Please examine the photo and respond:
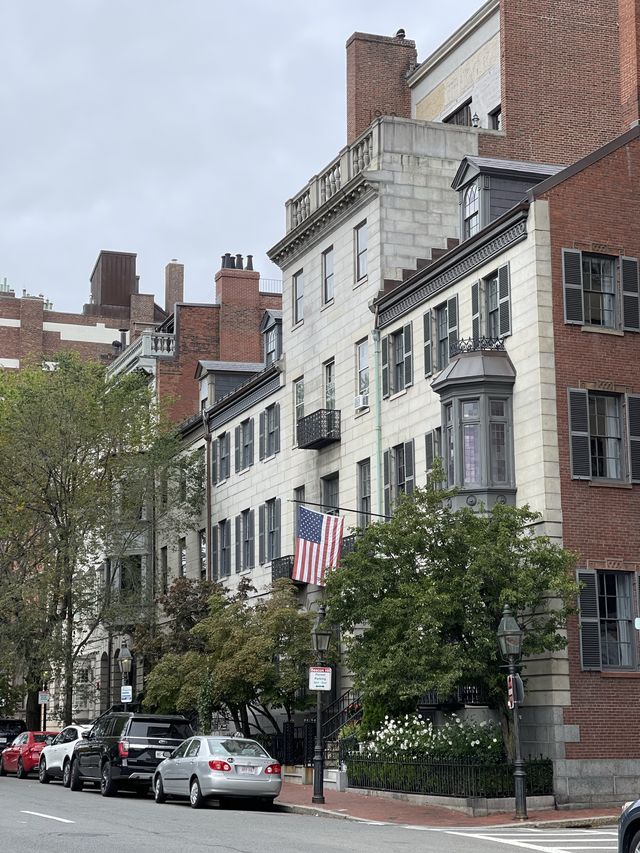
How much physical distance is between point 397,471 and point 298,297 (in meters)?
10.5

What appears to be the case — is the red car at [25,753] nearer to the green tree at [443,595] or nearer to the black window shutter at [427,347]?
the green tree at [443,595]

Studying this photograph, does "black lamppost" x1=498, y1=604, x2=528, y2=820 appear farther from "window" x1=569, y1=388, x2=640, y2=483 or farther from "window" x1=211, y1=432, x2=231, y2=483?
"window" x1=211, y1=432, x2=231, y2=483

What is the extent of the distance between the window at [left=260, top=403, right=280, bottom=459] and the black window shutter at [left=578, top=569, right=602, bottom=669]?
18.1m

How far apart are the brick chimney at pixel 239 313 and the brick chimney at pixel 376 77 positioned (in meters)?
18.2

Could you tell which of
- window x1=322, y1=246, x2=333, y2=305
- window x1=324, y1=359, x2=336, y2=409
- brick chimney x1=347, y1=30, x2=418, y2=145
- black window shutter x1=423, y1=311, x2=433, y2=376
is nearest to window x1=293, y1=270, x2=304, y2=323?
window x1=322, y1=246, x2=333, y2=305

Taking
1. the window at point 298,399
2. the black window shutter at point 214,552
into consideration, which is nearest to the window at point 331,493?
the window at point 298,399

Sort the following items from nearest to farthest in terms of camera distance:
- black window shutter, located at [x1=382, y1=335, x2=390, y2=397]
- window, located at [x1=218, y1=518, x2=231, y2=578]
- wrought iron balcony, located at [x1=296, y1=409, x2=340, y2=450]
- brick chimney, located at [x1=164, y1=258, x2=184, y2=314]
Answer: black window shutter, located at [x1=382, y1=335, x2=390, y2=397] → wrought iron balcony, located at [x1=296, y1=409, x2=340, y2=450] → window, located at [x1=218, y1=518, x2=231, y2=578] → brick chimney, located at [x1=164, y1=258, x2=184, y2=314]

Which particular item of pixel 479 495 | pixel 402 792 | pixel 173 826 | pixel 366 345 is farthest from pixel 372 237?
pixel 173 826

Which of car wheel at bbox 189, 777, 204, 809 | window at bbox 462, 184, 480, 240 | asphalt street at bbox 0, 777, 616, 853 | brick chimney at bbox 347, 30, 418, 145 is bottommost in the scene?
asphalt street at bbox 0, 777, 616, 853

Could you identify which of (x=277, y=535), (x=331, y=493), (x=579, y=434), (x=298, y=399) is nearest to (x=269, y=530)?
(x=277, y=535)

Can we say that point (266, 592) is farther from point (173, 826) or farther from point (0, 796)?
point (173, 826)

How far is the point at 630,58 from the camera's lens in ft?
114

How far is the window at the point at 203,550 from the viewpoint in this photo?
171 feet

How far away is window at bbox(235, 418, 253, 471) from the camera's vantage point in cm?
4859
